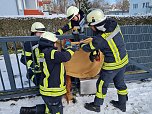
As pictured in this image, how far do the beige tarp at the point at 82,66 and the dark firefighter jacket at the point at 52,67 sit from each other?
0.61 meters

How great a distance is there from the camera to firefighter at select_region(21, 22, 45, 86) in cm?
339

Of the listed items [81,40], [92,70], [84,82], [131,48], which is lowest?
[84,82]

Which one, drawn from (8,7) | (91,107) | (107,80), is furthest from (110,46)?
(8,7)

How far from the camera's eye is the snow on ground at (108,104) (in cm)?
334

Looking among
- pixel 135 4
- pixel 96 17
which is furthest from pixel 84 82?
pixel 135 4

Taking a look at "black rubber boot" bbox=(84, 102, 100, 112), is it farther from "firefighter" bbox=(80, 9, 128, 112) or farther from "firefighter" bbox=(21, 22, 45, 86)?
"firefighter" bbox=(21, 22, 45, 86)

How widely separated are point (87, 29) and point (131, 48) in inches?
44.9

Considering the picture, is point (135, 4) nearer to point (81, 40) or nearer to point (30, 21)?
point (30, 21)

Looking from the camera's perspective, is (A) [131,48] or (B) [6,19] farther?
(B) [6,19]

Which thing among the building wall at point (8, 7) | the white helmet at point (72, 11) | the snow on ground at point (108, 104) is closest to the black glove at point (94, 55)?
the snow on ground at point (108, 104)

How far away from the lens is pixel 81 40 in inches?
130

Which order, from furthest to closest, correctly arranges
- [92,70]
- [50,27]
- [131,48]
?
1. [50,27]
2. [131,48]
3. [92,70]

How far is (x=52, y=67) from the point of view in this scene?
8.81 ft

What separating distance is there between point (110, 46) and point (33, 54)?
58.1 inches
